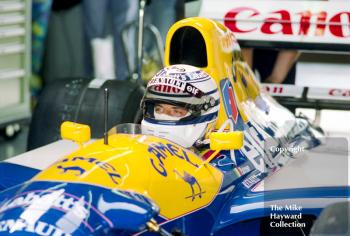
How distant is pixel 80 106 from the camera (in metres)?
A: 4.12

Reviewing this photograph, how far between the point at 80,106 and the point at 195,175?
4.78 feet

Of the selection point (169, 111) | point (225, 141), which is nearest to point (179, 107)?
point (169, 111)

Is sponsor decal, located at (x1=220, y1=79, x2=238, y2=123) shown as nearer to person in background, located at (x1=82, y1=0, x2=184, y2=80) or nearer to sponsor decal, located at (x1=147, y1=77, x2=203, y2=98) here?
sponsor decal, located at (x1=147, y1=77, x2=203, y2=98)

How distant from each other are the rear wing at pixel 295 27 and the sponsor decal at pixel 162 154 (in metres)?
1.75

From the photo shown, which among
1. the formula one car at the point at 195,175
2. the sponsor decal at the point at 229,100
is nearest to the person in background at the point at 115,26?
the formula one car at the point at 195,175

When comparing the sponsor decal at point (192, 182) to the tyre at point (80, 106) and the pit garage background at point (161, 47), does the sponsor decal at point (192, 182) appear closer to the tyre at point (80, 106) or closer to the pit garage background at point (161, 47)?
the tyre at point (80, 106)

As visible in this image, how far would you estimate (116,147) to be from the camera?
2.67 metres

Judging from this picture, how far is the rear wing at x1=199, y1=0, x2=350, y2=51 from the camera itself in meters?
4.41

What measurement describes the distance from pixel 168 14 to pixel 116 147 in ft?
12.5

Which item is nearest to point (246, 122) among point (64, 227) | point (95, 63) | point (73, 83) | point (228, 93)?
point (228, 93)

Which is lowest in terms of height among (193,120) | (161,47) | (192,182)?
(161,47)

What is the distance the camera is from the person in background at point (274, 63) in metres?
4.58

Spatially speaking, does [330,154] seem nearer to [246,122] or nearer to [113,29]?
A: [246,122]

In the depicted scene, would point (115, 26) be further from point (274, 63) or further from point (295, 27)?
point (295, 27)
